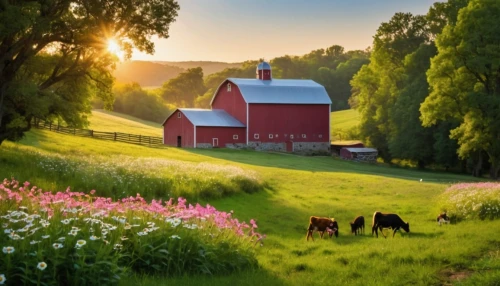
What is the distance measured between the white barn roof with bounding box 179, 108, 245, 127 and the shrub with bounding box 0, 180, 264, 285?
5488 cm

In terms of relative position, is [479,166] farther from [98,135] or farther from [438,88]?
[98,135]

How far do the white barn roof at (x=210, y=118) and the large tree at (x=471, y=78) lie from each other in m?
27.0

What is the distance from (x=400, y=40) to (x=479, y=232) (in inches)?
2189

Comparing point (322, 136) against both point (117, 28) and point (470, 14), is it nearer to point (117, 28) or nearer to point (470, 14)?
point (470, 14)

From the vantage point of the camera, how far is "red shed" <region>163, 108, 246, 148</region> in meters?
66.4

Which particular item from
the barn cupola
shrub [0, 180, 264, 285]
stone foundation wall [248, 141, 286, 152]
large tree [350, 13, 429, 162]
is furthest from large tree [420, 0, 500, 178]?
shrub [0, 180, 264, 285]

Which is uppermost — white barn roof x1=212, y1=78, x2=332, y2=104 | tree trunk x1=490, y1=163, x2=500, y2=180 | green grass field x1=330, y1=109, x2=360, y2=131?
white barn roof x1=212, y1=78, x2=332, y2=104

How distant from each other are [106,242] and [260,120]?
61.9 metres

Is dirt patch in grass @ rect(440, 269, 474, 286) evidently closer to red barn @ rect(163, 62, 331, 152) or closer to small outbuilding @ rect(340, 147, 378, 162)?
red barn @ rect(163, 62, 331, 152)

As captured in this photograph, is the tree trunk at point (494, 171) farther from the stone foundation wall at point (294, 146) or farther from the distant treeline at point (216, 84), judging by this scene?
the distant treeline at point (216, 84)

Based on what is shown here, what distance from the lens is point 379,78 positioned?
70438 millimetres

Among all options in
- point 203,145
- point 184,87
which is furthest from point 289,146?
point 184,87

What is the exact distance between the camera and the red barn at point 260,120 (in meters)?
67.8

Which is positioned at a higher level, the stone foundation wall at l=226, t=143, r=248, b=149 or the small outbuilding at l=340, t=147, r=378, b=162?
the stone foundation wall at l=226, t=143, r=248, b=149
